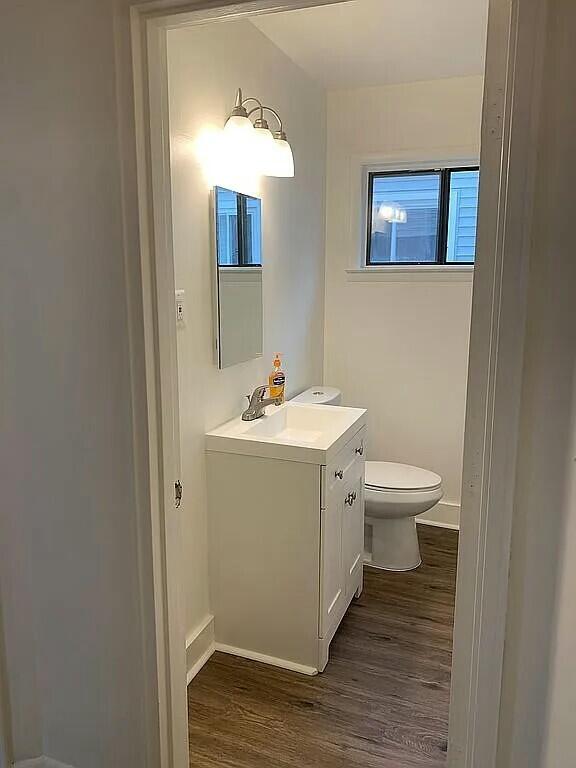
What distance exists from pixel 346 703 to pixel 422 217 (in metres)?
2.50

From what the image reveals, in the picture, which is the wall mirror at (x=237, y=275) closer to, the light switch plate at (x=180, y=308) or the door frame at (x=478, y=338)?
the light switch plate at (x=180, y=308)

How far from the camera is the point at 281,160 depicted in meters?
2.36

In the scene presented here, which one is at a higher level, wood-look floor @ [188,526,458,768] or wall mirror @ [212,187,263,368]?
wall mirror @ [212,187,263,368]

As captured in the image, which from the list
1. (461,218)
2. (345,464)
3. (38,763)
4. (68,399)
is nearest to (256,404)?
(345,464)

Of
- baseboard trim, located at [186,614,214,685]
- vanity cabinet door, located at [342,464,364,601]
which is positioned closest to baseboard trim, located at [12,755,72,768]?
baseboard trim, located at [186,614,214,685]

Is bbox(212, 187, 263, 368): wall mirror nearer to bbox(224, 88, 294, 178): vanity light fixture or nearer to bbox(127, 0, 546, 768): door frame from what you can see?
A: bbox(224, 88, 294, 178): vanity light fixture

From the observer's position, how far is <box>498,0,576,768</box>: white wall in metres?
1.01

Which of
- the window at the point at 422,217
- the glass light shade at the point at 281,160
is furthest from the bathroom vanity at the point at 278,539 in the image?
the window at the point at 422,217

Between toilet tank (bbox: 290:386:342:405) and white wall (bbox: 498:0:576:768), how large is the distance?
Result: 1.86 metres

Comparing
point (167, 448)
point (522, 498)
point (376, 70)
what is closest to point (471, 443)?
point (522, 498)

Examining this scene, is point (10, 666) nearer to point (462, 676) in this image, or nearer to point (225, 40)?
point (462, 676)

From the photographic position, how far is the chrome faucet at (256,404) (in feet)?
8.04

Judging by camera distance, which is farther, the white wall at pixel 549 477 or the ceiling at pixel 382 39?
the ceiling at pixel 382 39

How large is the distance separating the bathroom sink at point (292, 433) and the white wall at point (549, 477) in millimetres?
1015
